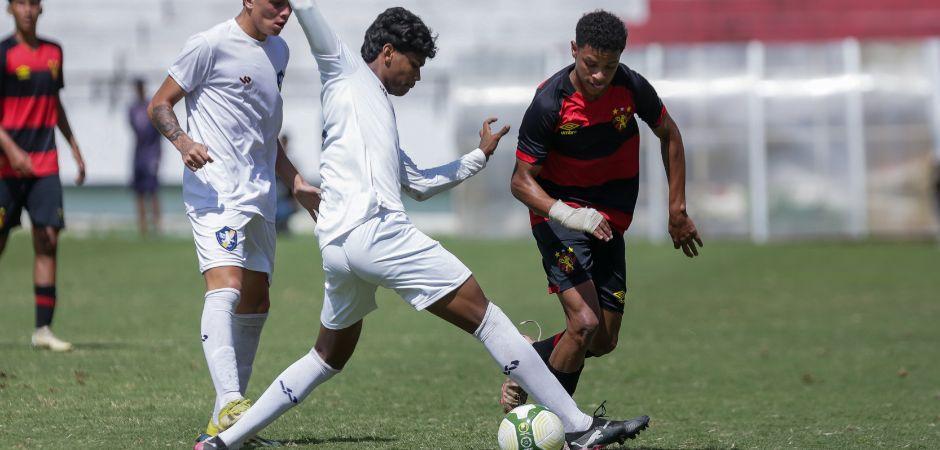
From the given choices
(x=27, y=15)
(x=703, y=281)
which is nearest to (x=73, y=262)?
(x=703, y=281)

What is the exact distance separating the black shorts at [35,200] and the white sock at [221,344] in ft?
12.8

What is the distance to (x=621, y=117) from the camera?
7.01 metres

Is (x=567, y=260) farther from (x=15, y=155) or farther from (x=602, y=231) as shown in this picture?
(x=15, y=155)

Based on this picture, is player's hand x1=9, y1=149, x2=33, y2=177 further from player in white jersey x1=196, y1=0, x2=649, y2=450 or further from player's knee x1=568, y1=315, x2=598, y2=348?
player's knee x1=568, y1=315, x2=598, y2=348

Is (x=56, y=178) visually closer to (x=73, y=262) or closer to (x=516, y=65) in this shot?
(x=73, y=262)

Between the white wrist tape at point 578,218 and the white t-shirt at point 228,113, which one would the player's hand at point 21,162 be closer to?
the white t-shirt at point 228,113

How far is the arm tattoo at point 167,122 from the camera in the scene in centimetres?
656

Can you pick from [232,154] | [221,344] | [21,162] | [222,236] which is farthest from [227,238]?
[21,162]

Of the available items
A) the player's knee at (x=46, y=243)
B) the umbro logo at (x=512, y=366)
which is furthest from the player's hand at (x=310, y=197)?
the player's knee at (x=46, y=243)

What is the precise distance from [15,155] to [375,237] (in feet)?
15.8

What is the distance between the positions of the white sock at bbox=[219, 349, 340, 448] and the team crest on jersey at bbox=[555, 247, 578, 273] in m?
1.39

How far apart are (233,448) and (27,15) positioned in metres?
4.93

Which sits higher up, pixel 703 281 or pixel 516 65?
pixel 516 65

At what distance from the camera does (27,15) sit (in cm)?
986
